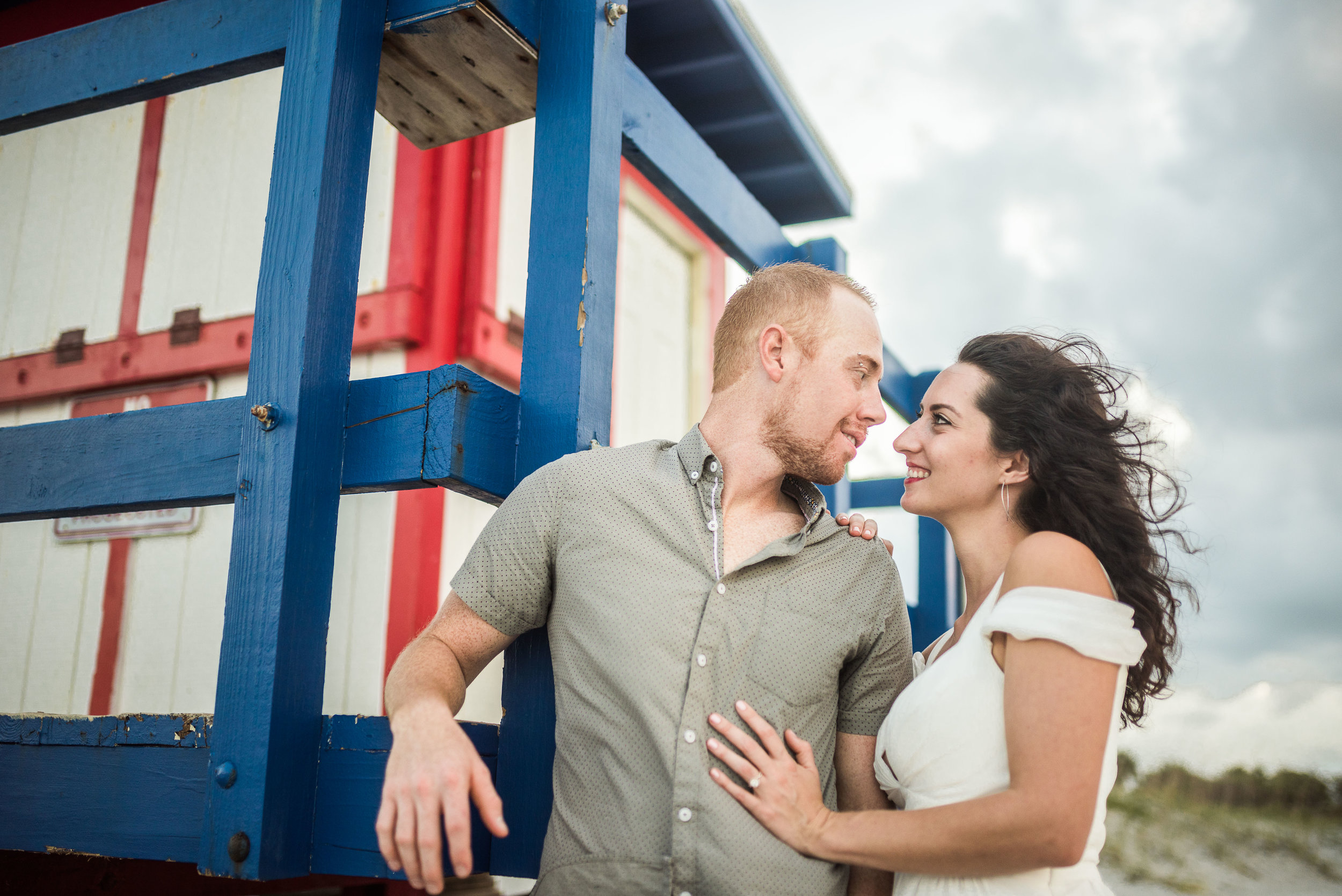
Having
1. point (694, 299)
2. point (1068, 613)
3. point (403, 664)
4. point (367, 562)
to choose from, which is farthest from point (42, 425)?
point (694, 299)

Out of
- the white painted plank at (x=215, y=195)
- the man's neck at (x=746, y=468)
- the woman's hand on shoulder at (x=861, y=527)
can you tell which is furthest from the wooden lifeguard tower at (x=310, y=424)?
the white painted plank at (x=215, y=195)

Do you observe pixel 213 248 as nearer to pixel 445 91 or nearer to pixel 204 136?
pixel 204 136

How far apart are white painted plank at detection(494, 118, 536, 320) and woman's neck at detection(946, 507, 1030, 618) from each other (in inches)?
106

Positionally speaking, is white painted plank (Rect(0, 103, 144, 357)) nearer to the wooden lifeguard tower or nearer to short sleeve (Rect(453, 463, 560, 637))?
the wooden lifeguard tower

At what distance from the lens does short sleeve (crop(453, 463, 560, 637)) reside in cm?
181

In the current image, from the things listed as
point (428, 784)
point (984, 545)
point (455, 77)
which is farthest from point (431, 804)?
point (455, 77)

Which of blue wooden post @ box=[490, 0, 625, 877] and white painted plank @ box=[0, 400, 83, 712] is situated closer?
blue wooden post @ box=[490, 0, 625, 877]

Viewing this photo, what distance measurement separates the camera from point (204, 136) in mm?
4617

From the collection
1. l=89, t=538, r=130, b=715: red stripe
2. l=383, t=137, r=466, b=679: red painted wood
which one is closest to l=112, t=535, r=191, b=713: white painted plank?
l=89, t=538, r=130, b=715: red stripe

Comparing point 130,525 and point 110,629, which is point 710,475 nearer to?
point 130,525

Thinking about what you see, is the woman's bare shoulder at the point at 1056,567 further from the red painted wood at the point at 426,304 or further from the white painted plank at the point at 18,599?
the white painted plank at the point at 18,599

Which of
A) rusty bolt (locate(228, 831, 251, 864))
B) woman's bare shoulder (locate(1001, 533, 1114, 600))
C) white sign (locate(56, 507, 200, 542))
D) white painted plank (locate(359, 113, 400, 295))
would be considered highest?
white painted plank (locate(359, 113, 400, 295))

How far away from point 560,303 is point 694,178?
3.52 feet

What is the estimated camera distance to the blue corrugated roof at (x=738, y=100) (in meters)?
3.39
